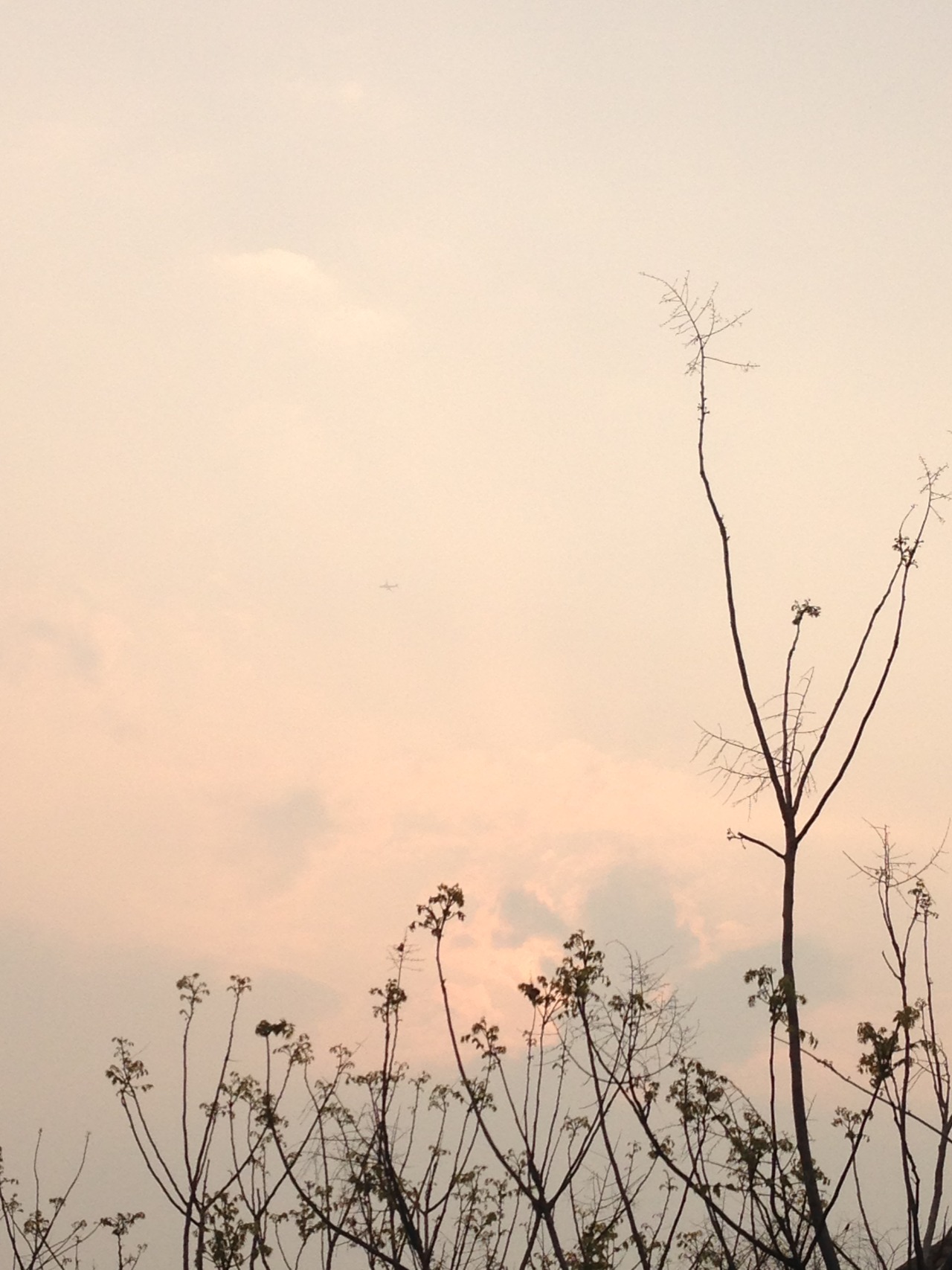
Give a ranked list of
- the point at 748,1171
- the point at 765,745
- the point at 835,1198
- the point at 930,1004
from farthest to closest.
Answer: the point at 930,1004 → the point at 748,1171 → the point at 765,745 → the point at 835,1198

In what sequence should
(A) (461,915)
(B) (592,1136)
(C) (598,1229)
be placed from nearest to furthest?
(A) (461,915) < (B) (592,1136) < (C) (598,1229)

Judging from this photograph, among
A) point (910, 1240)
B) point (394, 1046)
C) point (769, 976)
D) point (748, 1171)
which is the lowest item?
point (910, 1240)

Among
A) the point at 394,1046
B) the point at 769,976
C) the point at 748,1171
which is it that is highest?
the point at 394,1046

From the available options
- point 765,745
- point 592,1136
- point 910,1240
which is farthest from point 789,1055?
point 592,1136

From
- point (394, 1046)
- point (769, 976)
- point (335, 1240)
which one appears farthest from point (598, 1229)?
point (769, 976)

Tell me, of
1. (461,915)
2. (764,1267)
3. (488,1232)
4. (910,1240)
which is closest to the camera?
(910,1240)

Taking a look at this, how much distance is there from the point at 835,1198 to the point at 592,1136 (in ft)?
14.2

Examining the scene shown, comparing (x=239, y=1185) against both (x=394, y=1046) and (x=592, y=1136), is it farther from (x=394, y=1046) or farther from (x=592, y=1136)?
(x=592, y=1136)

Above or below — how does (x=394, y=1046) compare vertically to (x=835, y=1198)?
above

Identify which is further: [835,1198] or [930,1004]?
[930,1004]

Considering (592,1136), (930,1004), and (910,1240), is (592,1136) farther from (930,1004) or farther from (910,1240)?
(910,1240)

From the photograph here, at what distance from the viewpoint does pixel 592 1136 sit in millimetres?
10828

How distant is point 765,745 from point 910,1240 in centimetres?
287

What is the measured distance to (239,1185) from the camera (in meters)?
13.9
